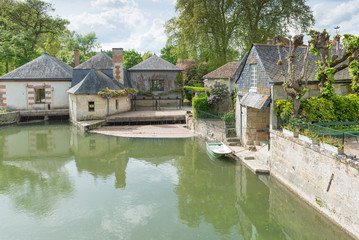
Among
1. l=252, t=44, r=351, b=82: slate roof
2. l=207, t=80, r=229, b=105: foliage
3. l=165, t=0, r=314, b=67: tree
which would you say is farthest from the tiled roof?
l=252, t=44, r=351, b=82: slate roof

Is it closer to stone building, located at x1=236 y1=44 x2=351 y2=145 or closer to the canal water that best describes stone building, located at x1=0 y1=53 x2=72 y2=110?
the canal water

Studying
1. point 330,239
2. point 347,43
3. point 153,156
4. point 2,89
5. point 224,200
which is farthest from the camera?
point 2,89

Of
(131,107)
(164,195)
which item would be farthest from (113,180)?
(131,107)

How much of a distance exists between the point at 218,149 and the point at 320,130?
6135 mm

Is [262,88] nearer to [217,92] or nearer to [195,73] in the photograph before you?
[217,92]

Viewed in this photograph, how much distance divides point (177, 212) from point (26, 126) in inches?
829

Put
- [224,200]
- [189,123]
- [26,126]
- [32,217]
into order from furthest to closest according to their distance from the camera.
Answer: [26,126], [189,123], [224,200], [32,217]

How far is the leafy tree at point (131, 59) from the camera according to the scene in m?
41.7

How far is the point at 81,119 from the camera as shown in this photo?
23.7m

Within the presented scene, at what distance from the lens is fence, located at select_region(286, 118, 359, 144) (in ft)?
26.7

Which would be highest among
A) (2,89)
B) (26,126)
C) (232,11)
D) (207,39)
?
(232,11)

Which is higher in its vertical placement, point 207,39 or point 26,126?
point 207,39

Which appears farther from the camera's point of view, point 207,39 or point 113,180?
point 207,39

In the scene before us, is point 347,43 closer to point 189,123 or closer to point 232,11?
point 189,123
